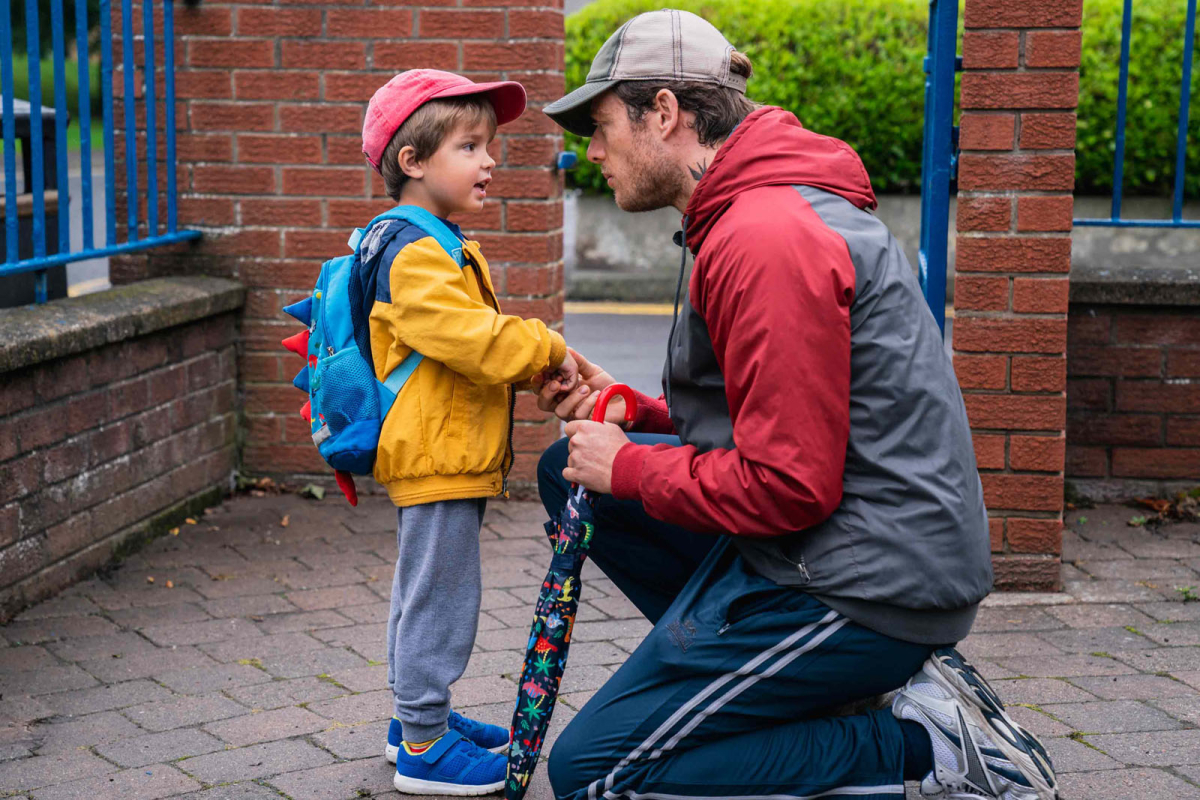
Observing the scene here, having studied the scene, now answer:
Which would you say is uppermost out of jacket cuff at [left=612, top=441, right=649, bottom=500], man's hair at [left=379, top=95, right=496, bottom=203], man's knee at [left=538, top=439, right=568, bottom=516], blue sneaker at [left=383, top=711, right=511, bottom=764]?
man's hair at [left=379, top=95, right=496, bottom=203]

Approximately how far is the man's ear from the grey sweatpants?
913mm

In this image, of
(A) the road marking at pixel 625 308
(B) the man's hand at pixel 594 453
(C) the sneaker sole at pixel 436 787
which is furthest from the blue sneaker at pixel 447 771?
(A) the road marking at pixel 625 308

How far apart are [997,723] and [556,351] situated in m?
Result: 1.18

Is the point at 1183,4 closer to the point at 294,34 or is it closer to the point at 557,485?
the point at 294,34

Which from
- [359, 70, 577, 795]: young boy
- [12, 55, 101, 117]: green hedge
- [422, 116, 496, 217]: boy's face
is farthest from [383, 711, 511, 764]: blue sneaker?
[12, 55, 101, 117]: green hedge

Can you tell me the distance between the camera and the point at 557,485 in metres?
3.18

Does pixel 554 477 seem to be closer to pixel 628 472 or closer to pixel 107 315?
pixel 628 472

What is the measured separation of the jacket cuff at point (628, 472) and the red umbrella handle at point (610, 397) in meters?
0.24

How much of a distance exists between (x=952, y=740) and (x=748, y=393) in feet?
2.44

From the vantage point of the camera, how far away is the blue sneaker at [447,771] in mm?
2982

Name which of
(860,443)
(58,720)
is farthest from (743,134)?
(58,720)

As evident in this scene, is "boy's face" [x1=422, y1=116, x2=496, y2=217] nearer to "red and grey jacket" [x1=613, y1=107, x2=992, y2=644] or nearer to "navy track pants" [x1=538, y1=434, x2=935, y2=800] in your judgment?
"red and grey jacket" [x1=613, y1=107, x2=992, y2=644]

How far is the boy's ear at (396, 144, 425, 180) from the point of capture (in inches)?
119

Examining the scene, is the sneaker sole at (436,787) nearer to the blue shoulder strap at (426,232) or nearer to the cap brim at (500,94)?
the blue shoulder strap at (426,232)
